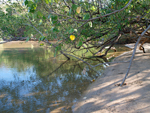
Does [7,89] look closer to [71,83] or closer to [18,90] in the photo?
[18,90]

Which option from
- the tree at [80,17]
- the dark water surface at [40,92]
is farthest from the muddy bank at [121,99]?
the tree at [80,17]

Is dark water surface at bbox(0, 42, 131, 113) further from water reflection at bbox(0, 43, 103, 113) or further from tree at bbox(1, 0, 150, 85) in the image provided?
tree at bbox(1, 0, 150, 85)

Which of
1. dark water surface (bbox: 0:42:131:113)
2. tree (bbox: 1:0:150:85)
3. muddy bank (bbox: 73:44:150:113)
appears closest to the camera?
tree (bbox: 1:0:150:85)

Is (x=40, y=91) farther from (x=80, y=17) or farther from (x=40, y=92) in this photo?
(x=80, y=17)

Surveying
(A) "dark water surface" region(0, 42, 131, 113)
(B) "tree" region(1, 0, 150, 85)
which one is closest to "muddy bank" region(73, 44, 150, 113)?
(A) "dark water surface" region(0, 42, 131, 113)

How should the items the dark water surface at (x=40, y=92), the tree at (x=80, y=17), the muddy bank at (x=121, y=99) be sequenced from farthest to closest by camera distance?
the dark water surface at (x=40, y=92)
the muddy bank at (x=121, y=99)
the tree at (x=80, y=17)

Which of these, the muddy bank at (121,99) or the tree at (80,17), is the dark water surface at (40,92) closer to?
the muddy bank at (121,99)

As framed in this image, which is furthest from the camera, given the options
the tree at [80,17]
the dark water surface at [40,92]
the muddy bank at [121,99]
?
the dark water surface at [40,92]

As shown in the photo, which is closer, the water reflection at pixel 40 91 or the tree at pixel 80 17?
the tree at pixel 80 17

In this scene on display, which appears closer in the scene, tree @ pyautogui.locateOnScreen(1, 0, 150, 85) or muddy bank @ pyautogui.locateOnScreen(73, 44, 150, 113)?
tree @ pyautogui.locateOnScreen(1, 0, 150, 85)

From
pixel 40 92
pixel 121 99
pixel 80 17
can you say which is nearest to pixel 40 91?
pixel 40 92

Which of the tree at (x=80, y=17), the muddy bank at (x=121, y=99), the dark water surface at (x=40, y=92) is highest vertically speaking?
the tree at (x=80, y=17)

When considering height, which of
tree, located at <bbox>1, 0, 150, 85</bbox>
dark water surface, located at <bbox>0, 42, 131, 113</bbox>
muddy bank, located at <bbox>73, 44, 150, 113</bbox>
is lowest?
dark water surface, located at <bbox>0, 42, 131, 113</bbox>

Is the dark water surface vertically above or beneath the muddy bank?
beneath
